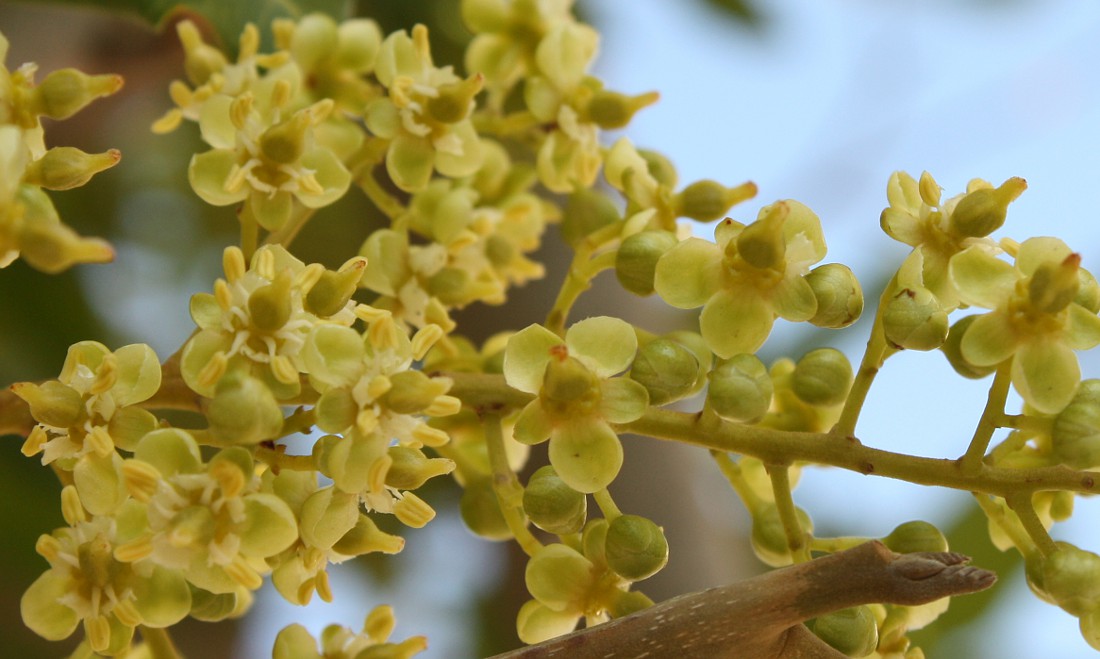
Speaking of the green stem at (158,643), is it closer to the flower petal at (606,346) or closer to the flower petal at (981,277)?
the flower petal at (606,346)

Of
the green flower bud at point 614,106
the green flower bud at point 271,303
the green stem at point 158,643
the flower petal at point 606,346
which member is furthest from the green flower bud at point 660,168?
the green stem at point 158,643

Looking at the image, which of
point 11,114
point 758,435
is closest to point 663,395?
point 758,435

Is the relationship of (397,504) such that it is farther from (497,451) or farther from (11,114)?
(11,114)

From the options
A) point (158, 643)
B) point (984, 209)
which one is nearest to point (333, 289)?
point (158, 643)

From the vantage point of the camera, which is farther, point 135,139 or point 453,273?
point 135,139

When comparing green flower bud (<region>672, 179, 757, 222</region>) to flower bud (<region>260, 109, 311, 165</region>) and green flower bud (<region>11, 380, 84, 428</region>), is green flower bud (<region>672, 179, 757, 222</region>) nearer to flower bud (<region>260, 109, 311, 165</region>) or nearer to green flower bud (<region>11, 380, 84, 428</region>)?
flower bud (<region>260, 109, 311, 165</region>)

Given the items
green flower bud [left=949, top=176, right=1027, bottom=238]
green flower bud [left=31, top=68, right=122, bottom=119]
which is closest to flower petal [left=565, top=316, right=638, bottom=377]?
green flower bud [left=949, top=176, right=1027, bottom=238]
